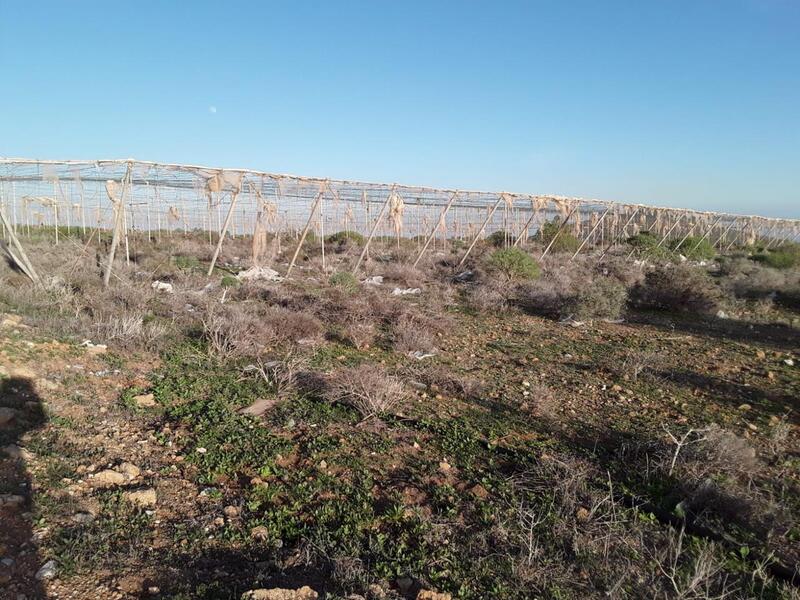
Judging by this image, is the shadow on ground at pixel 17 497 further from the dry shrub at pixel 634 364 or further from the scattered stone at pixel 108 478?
the dry shrub at pixel 634 364

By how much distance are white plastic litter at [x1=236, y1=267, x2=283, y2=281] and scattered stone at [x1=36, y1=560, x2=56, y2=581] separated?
421 inches

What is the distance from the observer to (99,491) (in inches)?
138

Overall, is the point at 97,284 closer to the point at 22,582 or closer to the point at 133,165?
the point at 133,165

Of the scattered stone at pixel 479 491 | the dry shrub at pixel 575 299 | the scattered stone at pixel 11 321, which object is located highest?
the dry shrub at pixel 575 299

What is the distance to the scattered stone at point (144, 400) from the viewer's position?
5.04 metres

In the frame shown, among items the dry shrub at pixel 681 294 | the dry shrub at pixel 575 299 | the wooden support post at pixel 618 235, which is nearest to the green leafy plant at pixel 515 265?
the dry shrub at pixel 575 299

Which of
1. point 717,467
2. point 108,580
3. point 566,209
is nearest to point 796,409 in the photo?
point 717,467

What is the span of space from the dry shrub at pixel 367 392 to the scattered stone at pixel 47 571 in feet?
8.95

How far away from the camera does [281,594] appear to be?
253 centimetres

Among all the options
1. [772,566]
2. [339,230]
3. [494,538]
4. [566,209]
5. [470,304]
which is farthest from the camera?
[339,230]

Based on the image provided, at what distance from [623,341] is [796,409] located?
309 cm

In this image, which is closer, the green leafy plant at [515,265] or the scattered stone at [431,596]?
the scattered stone at [431,596]

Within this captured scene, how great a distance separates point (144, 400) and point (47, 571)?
8.58 feet

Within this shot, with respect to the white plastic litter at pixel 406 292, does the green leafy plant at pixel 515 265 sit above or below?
above
